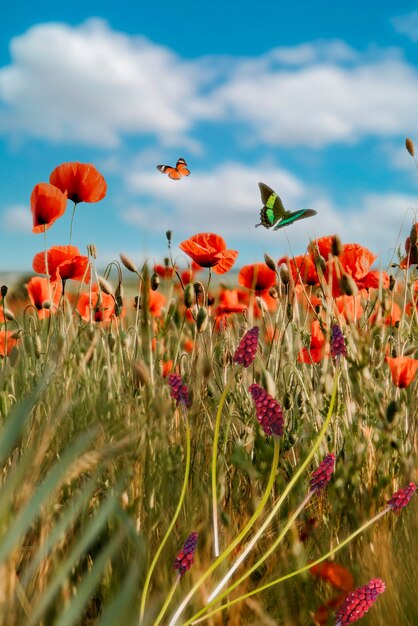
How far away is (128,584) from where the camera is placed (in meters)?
0.68

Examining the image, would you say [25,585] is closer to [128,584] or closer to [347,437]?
[128,584]

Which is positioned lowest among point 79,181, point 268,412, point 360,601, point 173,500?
point 360,601

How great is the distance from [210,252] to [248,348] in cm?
129

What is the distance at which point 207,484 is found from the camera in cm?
148

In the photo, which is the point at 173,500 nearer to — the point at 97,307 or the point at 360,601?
the point at 360,601

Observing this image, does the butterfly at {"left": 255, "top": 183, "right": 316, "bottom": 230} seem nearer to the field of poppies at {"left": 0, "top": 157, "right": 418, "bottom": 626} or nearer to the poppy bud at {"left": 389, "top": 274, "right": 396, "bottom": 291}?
the field of poppies at {"left": 0, "top": 157, "right": 418, "bottom": 626}

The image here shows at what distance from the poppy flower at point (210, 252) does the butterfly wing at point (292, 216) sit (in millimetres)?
404

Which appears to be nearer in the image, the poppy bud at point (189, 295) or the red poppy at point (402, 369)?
the red poppy at point (402, 369)

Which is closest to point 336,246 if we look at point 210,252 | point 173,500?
point 173,500

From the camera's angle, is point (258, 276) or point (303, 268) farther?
point (258, 276)

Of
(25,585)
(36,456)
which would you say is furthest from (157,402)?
(36,456)

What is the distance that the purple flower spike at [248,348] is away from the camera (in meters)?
1.11

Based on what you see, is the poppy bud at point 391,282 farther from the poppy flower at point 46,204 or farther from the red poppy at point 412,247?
the poppy flower at point 46,204

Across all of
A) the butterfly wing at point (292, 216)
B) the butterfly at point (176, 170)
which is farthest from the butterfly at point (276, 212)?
the butterfly at point (176, 170)
